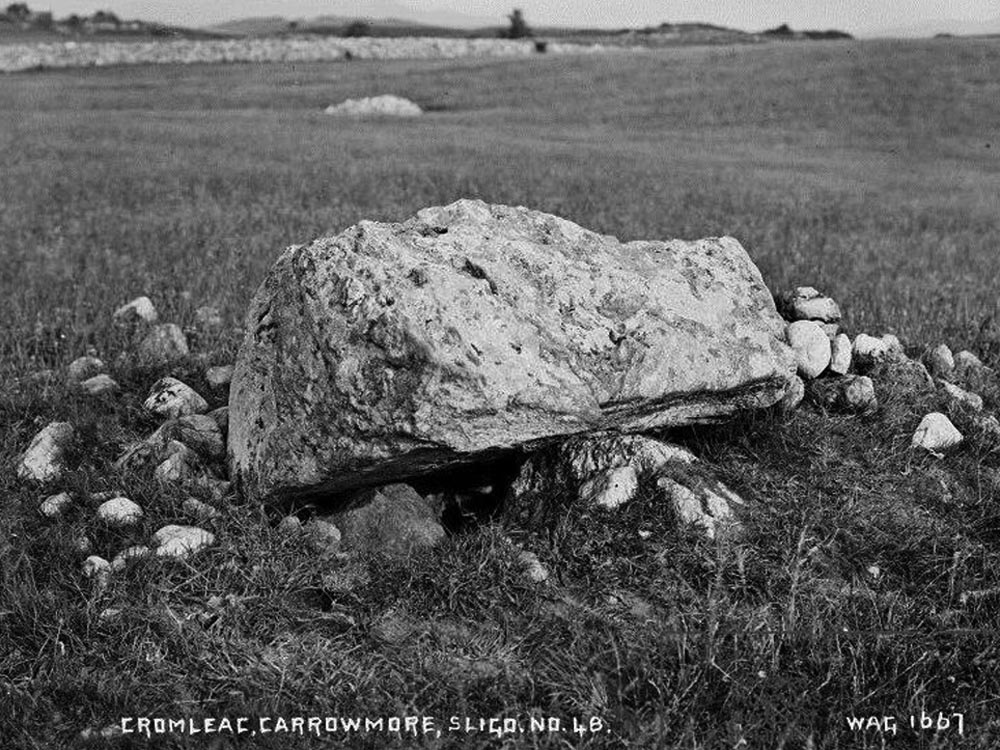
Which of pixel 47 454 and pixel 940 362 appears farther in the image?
pixel 940 362

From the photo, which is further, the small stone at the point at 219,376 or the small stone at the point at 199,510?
the small stone at the point at 219,376

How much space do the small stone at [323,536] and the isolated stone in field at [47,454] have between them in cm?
164

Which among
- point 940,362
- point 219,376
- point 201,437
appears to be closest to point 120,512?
point 201,437

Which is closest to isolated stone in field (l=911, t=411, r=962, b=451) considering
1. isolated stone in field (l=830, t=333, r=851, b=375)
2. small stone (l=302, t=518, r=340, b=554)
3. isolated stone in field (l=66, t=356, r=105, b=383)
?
isolated stone in field (l=830, t=333, r=851, b=375)

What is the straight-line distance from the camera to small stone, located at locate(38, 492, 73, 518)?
4.88 meters

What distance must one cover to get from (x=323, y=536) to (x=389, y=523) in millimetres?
347

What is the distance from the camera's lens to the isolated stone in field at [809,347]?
20.0 ft

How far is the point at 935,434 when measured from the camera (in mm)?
5559

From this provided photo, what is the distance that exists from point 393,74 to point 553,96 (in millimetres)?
11989

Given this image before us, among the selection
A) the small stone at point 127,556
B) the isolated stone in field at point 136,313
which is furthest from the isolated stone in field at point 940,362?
the isolated stone in field at point 136,313

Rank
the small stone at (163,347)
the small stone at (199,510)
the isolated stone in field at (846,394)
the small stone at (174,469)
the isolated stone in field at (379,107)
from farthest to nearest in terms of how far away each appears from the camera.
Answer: the isolated stone in field at (379,107), the small stone at (163,347), the isolated stone in field at (846,394), the small stone at (174,469), the small stone at (199,510)

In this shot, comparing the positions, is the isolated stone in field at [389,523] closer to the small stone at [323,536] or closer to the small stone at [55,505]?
the small stone at [323,536]

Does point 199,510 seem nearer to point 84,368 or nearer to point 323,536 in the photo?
point 323,536

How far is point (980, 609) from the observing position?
4.22 metres
